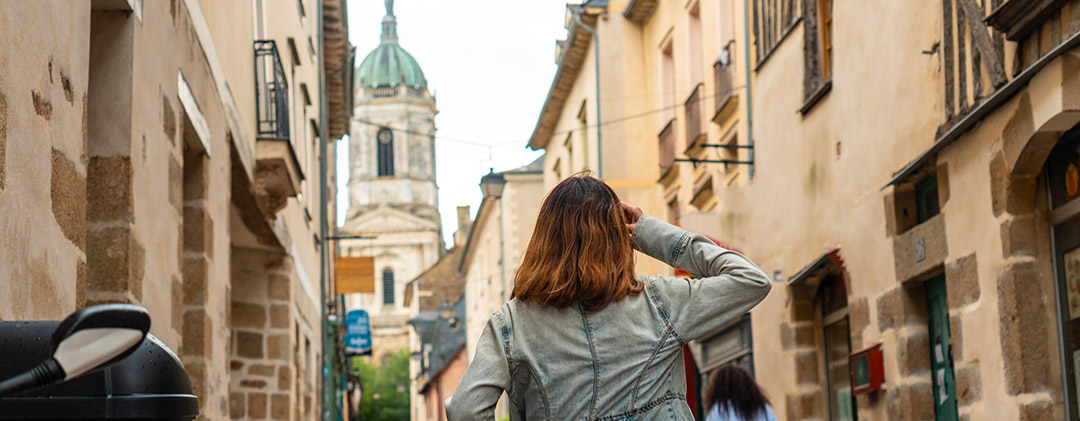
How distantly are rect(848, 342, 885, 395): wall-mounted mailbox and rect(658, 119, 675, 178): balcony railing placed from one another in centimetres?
886

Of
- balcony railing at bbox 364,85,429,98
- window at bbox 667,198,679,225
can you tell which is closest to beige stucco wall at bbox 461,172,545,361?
window at bbox 667,198,679,225

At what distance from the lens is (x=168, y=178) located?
272 inches

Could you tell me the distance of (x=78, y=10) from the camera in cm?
486

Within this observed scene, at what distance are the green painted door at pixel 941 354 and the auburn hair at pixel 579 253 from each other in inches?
240

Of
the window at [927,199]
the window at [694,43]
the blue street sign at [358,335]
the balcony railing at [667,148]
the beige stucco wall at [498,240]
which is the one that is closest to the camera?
the window at [927,199]

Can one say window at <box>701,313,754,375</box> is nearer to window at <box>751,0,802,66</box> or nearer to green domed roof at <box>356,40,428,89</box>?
window at <box>751,0,802,66</box>

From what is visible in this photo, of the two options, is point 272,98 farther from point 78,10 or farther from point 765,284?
point 765,284

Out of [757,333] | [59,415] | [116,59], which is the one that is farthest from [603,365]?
[757,333]

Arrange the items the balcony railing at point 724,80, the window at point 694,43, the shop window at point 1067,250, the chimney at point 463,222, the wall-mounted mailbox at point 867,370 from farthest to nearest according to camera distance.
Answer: the chimney at point 463,222 → the window at point 694,43 → the balcony railing at point 724,80 → the wall-mounted mailbox at point 867,370 → the shop window at point 1067,250

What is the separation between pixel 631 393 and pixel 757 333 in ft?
37.3

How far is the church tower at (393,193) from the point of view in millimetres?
104938

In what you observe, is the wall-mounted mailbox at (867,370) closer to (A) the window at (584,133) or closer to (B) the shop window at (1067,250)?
(B) the shop window at (1067,250)

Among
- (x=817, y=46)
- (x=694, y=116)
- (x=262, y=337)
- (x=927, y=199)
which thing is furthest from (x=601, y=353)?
(x=694, y=116)

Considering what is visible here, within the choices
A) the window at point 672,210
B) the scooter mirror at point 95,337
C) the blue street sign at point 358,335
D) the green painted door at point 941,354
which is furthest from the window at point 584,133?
the scooter mirror at point 95,337
